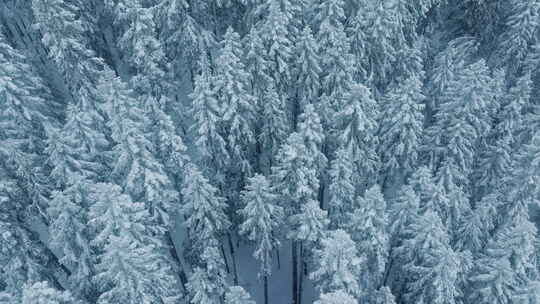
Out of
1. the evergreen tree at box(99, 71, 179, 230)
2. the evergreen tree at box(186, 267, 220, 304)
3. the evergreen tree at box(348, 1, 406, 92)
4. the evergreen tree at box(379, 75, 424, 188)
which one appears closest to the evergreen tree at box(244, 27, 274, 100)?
the evergreen tree at box(348, 1, 406, 92)

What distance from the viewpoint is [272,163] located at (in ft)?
97.0

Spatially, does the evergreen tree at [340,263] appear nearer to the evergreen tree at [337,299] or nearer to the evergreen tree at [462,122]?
the evergreen tree at [337,299]

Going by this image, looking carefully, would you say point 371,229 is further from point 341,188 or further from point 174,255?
point 174,255

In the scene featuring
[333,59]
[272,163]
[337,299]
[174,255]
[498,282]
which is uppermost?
[333,59]

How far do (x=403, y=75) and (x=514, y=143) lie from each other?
8.74 metres

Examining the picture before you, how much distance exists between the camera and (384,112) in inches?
1048

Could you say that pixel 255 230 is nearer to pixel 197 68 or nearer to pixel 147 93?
pixel 147 93

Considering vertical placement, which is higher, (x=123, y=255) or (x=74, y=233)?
(x=123, y=255)

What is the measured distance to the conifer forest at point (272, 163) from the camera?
2058 cm

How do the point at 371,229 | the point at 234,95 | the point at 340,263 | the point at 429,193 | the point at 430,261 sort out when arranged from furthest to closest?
the point at 234,95 → the point at 429,193 → the point at 430,261 → the point at 371,229 → the point at 340,263

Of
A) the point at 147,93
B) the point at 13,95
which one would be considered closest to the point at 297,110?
the point at 147,93

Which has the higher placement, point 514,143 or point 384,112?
point 384,112

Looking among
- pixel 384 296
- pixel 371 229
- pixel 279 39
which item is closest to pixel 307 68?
pixel 279 39

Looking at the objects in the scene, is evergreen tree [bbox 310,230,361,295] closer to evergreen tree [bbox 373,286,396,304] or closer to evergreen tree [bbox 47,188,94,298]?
evergreen tree [bbox 373,286,396,304]
